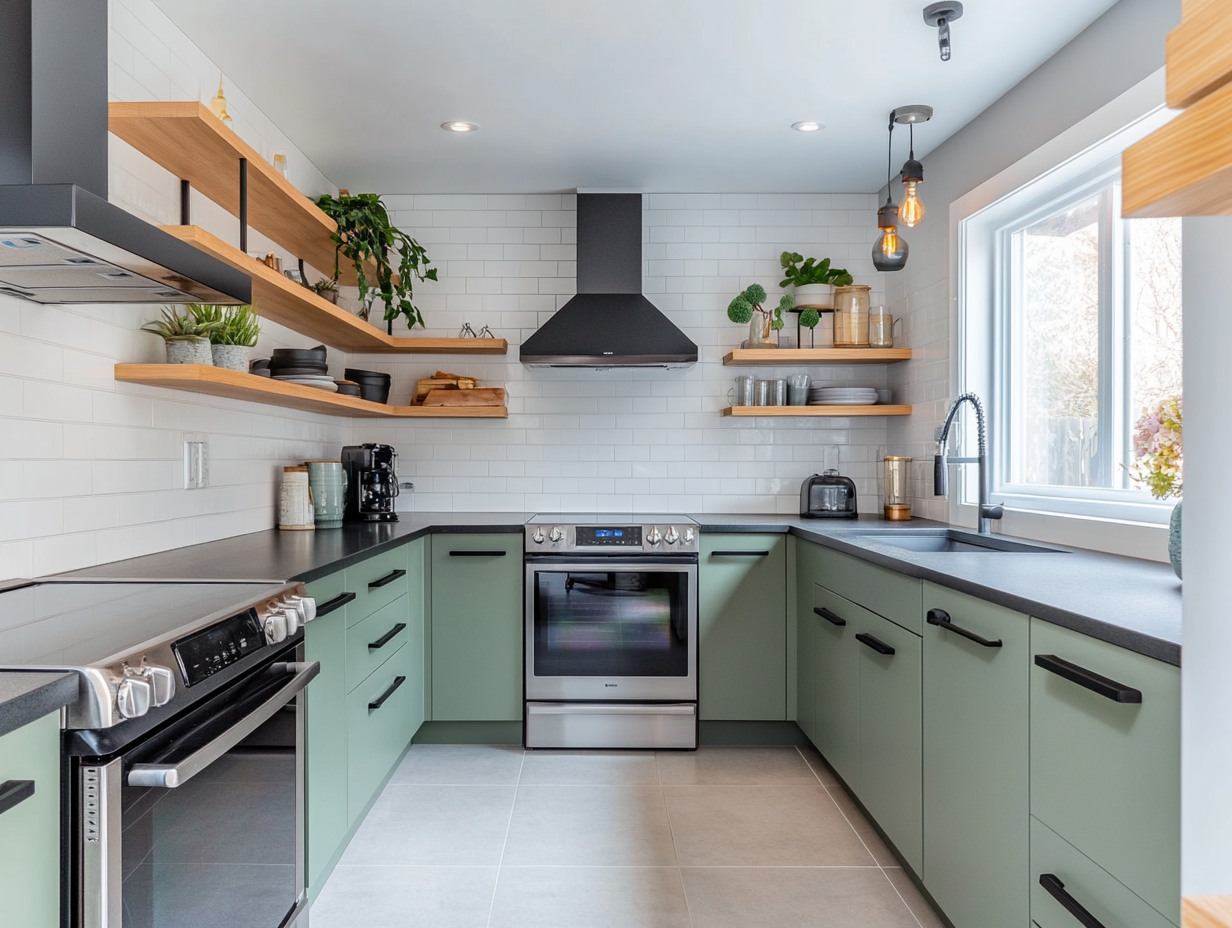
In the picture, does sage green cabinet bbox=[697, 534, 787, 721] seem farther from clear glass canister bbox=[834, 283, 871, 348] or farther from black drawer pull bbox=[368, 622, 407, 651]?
black drawer pull bbox=[368, 622, 407, 651]

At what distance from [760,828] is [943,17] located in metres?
2.49

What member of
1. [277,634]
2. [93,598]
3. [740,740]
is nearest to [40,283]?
[93,598]

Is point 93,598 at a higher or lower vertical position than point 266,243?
lower

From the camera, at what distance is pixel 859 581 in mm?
2590

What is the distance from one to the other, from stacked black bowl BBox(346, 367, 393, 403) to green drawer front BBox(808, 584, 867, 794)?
6.85ft

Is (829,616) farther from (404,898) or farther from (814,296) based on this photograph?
(814,296)

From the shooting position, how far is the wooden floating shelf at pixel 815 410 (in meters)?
3.75

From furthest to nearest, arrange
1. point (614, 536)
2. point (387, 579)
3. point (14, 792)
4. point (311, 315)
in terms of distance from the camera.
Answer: point (614, 536) → point (311, 315) → point (387, 579) → point (14, 792)

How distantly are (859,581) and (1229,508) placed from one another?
179 cm

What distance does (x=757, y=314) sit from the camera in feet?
12.7

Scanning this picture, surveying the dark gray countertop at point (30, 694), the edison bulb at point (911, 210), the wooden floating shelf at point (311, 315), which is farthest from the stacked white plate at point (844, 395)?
the dark gray countertop at point (30, 694)

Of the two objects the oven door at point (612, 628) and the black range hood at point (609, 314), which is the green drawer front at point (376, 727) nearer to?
the oven door at point (612, 628)

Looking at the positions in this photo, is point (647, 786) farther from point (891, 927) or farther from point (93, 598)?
point (93, 598)

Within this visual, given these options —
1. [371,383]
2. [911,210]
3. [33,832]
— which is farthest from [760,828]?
[371,383]
